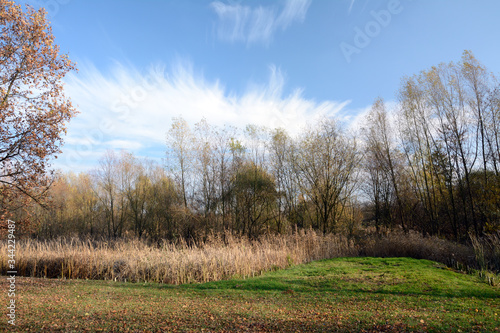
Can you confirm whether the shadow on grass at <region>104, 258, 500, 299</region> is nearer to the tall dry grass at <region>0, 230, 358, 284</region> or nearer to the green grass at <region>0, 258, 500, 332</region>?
the green grass at <region>0, 258, 500, 332</region>

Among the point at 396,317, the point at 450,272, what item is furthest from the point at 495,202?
the point at 396,317

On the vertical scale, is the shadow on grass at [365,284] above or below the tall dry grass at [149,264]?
below

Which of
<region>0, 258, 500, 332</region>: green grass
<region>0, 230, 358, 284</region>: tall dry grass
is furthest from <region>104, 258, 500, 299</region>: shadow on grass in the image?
<region>0, 230, 358, 284</region>: tall dry grass

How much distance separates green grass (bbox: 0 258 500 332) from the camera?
4422mm

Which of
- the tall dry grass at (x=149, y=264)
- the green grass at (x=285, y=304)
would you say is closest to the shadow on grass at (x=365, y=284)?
the green grass at (x=285, y=304)

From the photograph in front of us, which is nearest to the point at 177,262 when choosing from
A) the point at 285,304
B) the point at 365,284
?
the point at 285,304

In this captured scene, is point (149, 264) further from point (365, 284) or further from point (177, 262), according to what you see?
point (365, 284)

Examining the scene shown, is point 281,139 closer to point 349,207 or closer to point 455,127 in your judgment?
point 349,207

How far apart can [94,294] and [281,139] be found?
22.6m

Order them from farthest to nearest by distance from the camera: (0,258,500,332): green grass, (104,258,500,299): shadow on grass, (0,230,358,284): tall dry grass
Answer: (0,230,358,284): tall dry grass, (104,258,500,299): shadow on grass, (0,258,500,332): green grass

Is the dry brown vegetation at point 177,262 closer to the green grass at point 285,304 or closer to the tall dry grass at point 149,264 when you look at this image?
the tall dry grass at point 149,264

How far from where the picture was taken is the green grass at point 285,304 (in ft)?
14.5

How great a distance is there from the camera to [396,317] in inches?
190

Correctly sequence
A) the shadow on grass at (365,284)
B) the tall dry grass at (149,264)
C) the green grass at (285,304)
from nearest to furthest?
the green grass at (285,304)
the shadow on grass at (365,284)
the tall dry grass at (149,264)
